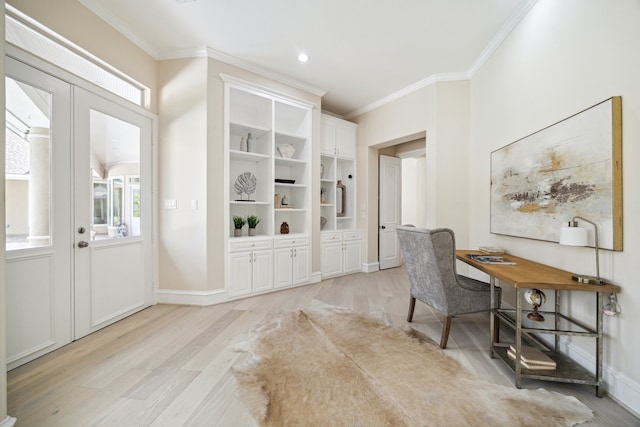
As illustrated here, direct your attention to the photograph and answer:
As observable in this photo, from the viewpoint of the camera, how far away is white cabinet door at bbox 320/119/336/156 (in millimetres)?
4577

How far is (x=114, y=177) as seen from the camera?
2.74 meters

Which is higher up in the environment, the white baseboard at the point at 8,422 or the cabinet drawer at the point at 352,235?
the cabinet drawer at the point at 352,235

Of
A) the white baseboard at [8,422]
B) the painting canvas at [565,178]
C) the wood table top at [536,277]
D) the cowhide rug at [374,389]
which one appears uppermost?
the painting canvas at [565,178]

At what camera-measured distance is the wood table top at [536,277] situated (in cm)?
156

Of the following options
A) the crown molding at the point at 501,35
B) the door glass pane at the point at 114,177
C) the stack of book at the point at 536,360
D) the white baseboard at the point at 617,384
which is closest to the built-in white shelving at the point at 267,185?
the door glass pane at the point at 114,177

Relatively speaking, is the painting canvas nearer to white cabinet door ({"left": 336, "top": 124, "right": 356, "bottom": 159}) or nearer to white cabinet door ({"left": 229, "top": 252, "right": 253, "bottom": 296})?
white cabinet door ({"left": 336, "top": 124, "right": 356, "bottom": 159})

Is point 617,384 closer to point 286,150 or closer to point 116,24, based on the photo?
point 286,150

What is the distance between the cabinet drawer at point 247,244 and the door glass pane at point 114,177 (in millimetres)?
1043

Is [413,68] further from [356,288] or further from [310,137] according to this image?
[356,288]

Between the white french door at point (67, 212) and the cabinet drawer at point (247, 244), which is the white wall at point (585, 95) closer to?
the cabinet drawer at point (247, 244)

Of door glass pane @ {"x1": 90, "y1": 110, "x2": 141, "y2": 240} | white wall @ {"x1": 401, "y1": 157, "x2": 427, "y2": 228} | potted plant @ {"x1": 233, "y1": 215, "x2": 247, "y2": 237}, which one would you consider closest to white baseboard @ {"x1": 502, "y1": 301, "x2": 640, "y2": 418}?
potted plant @ {"x1": 233, "y1": 215, "x2": 247, "y2": 237}

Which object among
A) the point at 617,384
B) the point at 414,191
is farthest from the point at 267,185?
the point at 414,191

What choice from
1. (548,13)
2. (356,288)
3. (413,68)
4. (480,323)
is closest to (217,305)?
(356,288)

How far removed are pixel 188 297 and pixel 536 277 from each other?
11.2 ft
